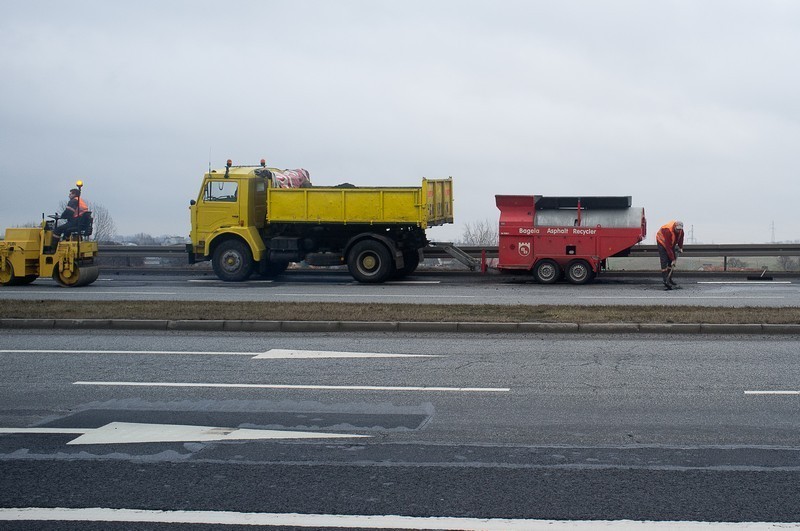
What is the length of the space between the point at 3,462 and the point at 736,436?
540 centimetres

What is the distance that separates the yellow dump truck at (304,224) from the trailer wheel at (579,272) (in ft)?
12.6

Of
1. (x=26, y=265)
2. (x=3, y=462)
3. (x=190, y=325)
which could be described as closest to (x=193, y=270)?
(x=26, y=265)

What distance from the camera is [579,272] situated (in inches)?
878

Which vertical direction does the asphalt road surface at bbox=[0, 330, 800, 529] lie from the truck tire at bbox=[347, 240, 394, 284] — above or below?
below

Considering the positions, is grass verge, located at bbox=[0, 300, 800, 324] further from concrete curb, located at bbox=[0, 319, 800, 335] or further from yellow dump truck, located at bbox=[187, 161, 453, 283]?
yellow dump truck, located at bbox=[187, 161, 453, 283]

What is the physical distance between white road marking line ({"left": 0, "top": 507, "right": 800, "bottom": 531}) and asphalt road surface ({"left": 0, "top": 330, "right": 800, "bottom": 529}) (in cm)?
3

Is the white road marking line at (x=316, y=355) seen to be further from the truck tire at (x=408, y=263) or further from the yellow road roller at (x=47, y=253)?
the truck tire at (x=408, y=263)

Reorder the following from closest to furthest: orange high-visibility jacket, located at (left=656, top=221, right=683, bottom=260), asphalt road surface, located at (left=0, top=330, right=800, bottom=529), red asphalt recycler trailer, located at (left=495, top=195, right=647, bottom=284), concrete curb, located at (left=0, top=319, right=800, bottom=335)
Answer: asphalt road surface, located at (left=0, top=330, right=800, bottom=529)
concrete curb, located at (left=0, top=319, right=800, bottom=335)
orange high-visibility jacket, located at (left=656, top=221, right=683, bottom=260)
red asphalt recycler trailer, located at (left=495, top=195, right=647, bottom=284)

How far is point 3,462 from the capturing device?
6305 millimetres

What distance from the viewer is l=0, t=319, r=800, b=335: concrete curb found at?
12758mm

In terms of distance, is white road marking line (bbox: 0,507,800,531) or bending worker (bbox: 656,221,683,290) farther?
bending worker (bbox: 656,221,683,290)

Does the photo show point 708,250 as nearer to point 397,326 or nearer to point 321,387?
point 397,326

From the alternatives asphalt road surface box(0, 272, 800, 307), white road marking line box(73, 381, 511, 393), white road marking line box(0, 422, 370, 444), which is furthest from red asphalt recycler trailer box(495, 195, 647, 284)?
white road marking line box(0, 422, 370, 444)

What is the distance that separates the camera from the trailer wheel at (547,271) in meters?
22.4
